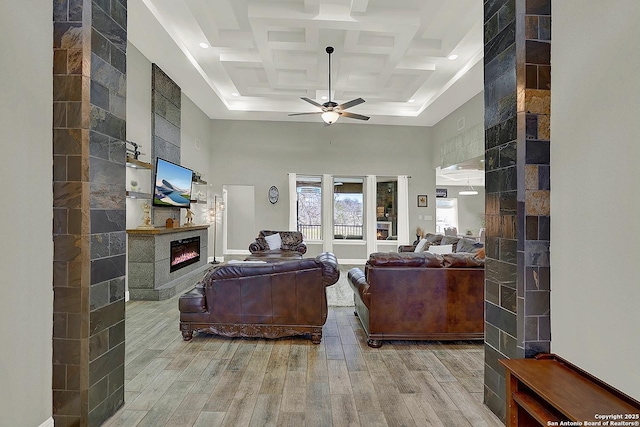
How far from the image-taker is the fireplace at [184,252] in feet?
17.3

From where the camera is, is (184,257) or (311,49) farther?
(184,257)

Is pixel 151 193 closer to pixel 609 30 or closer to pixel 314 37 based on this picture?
pixel 314 37

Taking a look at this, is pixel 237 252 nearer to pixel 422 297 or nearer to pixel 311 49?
pixel 311 49

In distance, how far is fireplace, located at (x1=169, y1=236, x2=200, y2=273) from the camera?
528 cm

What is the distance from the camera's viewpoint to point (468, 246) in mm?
4734

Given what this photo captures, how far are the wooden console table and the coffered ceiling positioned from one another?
3.99m

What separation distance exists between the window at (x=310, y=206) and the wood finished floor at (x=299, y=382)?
195 inches

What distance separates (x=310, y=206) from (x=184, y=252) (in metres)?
3.57

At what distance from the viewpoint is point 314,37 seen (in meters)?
4.40

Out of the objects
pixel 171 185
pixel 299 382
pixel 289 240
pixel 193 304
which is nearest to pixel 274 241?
pixel 289 240

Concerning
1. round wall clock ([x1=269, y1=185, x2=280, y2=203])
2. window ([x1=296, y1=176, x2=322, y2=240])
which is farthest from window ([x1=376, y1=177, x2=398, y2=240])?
round wall clock ([x1=269, y1=185, x2=280, y2=203])

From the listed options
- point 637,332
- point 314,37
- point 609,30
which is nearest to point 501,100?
point 609,30

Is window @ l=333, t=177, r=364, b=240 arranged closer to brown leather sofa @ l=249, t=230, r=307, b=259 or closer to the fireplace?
brown leather sofa @ l=249, t=230, r=307, b=259

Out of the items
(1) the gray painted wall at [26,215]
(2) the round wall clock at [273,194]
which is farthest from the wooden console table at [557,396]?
(2) the round wall clock at [273,194]
